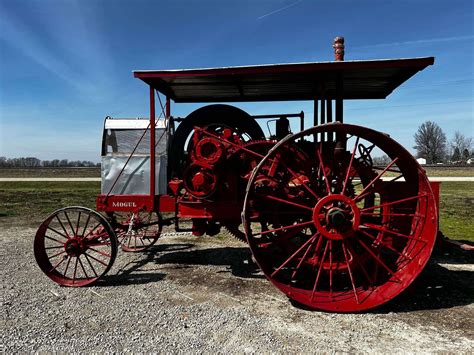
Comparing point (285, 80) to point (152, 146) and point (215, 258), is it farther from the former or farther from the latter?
point (215, 258)

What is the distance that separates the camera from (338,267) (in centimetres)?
473

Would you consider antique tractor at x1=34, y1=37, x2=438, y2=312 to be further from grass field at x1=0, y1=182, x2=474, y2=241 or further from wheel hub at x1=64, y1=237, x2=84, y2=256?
grass field at x1=0, y1=182, x2=474, y2=241

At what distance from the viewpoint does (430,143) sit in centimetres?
7094

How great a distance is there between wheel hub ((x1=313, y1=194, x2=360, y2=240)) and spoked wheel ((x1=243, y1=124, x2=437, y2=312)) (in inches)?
0.4

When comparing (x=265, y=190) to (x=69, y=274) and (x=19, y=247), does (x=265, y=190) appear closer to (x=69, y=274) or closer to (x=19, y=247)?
(x=69, y=274)

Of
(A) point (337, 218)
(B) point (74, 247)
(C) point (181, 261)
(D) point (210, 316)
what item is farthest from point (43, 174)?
(A) point (337, 218)

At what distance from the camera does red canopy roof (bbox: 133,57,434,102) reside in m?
4.43

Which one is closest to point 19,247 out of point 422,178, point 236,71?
point 236,71

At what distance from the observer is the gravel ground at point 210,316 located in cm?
347

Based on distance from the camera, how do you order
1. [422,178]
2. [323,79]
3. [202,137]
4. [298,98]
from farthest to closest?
[298,98] → [202,137] → [323,79] → [422,178]

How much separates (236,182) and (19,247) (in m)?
5.15

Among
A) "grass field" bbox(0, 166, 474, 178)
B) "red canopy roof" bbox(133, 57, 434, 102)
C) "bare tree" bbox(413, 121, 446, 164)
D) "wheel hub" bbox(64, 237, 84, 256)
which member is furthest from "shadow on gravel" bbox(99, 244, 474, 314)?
A: "bare tree" bbox(413, 121, 446, 164)

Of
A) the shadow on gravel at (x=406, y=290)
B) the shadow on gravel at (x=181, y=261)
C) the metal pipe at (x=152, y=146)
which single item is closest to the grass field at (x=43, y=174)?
the shadow on gravel at (x=181, y=261)

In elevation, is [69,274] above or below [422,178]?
below
